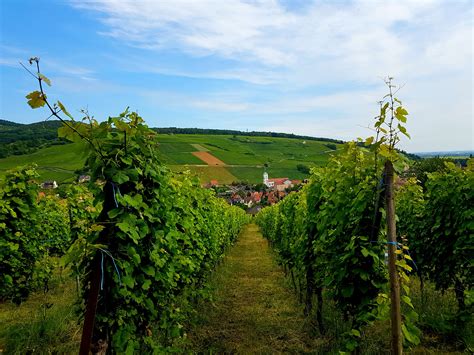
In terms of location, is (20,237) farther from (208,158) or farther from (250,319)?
(208,158)

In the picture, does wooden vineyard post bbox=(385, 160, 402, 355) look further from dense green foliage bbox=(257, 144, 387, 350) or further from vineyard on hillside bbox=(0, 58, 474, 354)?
dense green foliage bbox=(257, 144, 387, 350)

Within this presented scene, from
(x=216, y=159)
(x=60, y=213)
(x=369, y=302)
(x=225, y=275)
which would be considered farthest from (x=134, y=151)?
(x=216, y=159)

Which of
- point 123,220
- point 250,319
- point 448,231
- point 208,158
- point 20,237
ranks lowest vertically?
point 250,319

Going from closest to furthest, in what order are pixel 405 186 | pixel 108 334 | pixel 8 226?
pixel 108 334 → pixel 8 226 → pixel 405 186

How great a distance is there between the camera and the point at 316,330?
277 inches

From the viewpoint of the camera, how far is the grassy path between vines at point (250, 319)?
647 cm

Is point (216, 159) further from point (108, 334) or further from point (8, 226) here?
point (108, 334)

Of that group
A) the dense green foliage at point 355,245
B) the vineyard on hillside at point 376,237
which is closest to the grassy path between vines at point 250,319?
the vineyard on hillside at point 376,237

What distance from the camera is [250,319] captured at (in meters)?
8.05

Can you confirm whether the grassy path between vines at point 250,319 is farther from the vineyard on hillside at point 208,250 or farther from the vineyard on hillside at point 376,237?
the vineyard on hillside at point 376,237

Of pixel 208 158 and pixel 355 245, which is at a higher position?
pixel 208 158

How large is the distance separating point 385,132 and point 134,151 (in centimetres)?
258

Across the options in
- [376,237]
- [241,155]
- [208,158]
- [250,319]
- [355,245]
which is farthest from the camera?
[241,155]

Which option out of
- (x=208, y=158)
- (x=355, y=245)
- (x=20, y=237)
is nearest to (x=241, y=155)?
(x=208, y=158)
